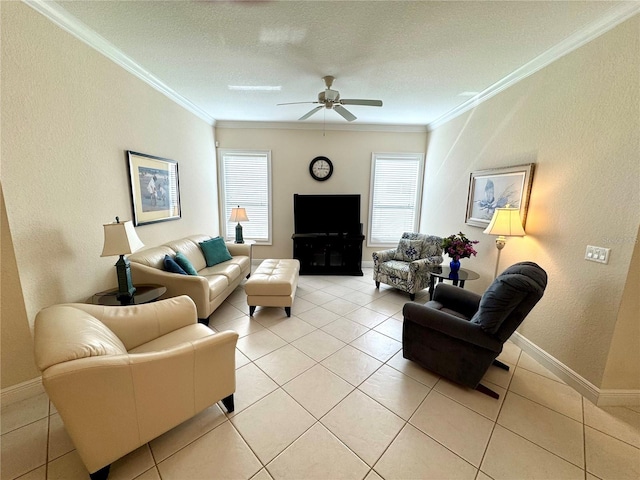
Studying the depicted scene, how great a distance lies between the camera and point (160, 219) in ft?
10.3

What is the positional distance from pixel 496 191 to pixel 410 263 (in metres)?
1.34

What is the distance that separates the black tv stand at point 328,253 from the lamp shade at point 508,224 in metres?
2.31

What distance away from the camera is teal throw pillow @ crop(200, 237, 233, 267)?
11.9 ft

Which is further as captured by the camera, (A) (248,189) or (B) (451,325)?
(A) (248,189)

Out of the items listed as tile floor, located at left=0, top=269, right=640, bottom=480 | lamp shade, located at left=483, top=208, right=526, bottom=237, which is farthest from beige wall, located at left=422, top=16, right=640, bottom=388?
tile floor, located at left=0, top=269, right=640, bottom=480

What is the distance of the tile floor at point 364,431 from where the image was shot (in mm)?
1360

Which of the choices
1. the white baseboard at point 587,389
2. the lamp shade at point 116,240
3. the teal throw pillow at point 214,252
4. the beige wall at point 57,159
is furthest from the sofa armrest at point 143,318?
the white baseboard at point 587,389

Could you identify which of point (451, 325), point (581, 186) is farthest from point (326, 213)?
point (581, 186)

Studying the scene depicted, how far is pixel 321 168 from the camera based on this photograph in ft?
15.8

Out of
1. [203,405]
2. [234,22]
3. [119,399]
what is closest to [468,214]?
[234,22]

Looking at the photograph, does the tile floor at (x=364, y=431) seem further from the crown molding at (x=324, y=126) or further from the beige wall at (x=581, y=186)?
the crown molding at (x=324, y=126)

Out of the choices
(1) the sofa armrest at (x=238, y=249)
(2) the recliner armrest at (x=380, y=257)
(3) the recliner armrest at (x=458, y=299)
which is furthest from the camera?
(1) the sofa armrest at (x=238, y=249)

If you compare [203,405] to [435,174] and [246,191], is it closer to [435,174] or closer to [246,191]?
[246,191]

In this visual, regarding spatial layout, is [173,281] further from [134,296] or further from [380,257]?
[380,257]
